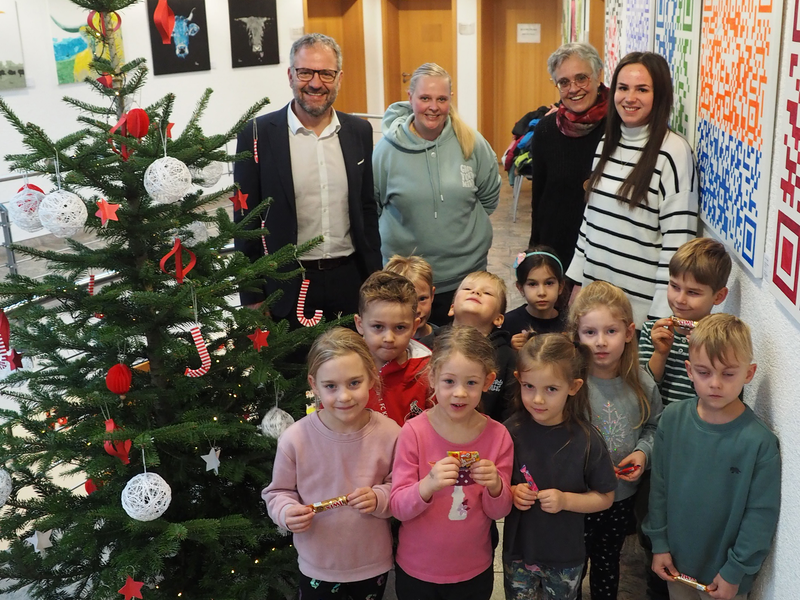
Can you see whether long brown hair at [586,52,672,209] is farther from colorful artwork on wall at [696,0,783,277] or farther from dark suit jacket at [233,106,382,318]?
dark suit jacket at [233,106,382,318]

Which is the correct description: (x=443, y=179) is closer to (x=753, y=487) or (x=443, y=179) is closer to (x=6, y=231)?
(x=753, y=487)

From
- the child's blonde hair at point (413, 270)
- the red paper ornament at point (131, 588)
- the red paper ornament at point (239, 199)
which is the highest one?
the red paper ornament at point (239, 199)

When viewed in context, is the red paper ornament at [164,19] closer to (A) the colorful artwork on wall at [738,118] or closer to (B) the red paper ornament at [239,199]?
A: (B) the red paper ornament at [239,199]

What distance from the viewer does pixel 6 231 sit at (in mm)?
5043

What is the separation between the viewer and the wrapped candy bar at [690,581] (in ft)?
7.39

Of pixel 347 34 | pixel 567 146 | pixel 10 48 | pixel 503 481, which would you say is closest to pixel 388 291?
pixel 503 481

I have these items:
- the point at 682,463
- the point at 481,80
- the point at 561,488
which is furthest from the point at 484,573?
the point at 481,80

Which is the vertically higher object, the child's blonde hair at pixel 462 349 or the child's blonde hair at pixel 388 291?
the child's blonde hair at pixel 388 291

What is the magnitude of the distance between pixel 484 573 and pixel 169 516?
100 centimetres

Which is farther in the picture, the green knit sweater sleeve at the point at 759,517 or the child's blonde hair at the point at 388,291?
the child's blonde hair at the point at 388,291

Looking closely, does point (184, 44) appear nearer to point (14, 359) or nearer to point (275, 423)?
point (14, 359)

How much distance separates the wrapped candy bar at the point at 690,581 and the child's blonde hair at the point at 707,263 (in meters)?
0.86

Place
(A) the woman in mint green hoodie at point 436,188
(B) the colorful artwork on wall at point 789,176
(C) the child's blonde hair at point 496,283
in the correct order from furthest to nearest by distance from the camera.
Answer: (A) the woman in mint green hoodie at point 436,188 → (C) the child's blonde hair at point 496,283 → (B) the colorful artwork on wall at point 789,176

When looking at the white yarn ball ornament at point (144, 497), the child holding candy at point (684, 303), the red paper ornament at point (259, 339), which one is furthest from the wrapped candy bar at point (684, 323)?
the white yarn ball ornament at point (144, 497)
